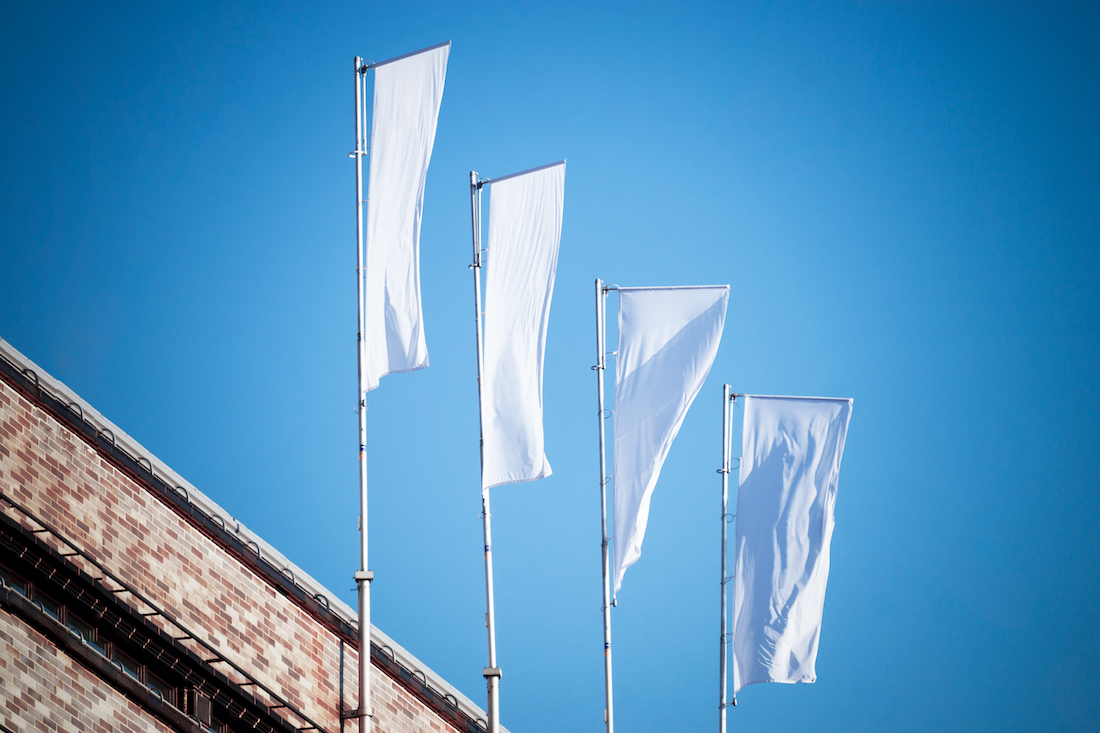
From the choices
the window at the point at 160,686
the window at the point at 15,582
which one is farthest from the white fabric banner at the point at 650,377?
the window at the point at 15,582

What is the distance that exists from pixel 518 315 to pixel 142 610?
668 cm

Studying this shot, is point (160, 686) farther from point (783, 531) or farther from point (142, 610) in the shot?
point (783, 531)

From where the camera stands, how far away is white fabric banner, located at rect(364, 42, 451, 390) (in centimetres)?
1733

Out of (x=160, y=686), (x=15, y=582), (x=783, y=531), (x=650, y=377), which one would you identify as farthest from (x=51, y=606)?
(x=783, y=531)

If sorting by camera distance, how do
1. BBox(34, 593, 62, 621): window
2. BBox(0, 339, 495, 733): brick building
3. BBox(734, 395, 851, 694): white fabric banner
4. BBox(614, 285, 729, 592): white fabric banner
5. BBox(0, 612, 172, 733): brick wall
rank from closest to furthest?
BBox(0, 612, 172, 733): brick wall < BBox(0, 339, 495, 733): brick building < BBox(34, 593, 62, 621): window < BBox(614, 285, 729, 592): white fabric banner < BBox(734, 395, 851, 694): white fabric banner

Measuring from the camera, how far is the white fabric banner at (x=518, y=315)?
57.2ft

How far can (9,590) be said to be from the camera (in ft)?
42.8

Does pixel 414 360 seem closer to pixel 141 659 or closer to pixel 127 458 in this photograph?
pixel 127 458

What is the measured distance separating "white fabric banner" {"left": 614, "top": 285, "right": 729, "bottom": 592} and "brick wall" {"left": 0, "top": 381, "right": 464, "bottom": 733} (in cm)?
453

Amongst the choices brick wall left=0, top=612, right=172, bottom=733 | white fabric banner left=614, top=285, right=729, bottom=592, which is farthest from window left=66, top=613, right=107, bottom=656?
white fabric banner left=614, top=285, right=729, bottom=592

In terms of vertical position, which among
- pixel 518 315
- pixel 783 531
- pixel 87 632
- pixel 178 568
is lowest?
pixel 87 632

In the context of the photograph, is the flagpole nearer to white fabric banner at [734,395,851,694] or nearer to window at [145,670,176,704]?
white fabric banner at [734,395,851,694]

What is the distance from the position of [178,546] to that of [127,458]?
1552 mm

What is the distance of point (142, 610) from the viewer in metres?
15.5
